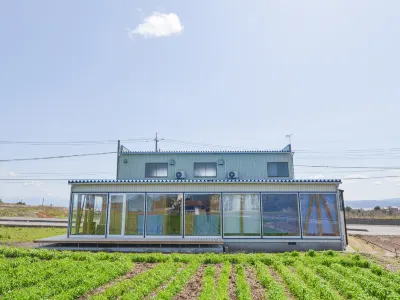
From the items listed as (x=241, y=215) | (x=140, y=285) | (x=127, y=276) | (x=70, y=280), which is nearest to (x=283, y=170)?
(x=241, y=215)

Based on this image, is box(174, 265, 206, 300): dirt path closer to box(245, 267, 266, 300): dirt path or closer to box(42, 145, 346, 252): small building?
box(245, 267, 266, 300): dirt path

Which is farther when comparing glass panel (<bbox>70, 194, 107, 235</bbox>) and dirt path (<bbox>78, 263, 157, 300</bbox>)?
glass panel (<bbox>70, 194, 107, 235</bbox>)

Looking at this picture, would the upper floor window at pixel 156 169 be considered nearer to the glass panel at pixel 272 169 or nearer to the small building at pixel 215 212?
the small building at pixel 215 212

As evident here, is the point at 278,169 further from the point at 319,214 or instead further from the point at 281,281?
the point at 281,281

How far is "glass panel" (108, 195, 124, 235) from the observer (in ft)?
44.3

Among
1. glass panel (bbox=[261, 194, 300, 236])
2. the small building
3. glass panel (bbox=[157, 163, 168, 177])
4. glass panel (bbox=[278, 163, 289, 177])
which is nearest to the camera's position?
the small building

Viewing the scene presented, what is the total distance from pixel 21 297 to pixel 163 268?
3539 mm

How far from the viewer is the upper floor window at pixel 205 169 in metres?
18.0

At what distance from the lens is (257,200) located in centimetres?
1354

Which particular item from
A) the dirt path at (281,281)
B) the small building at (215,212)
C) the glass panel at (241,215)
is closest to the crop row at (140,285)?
the dirt path at (281,281)

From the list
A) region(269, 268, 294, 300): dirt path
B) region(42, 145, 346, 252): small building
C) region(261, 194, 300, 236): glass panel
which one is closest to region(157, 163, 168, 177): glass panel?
region(42, 145, 346, 252): small building

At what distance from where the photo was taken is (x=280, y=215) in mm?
13320

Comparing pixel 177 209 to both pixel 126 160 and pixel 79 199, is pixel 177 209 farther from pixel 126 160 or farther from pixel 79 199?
pixel 126 160

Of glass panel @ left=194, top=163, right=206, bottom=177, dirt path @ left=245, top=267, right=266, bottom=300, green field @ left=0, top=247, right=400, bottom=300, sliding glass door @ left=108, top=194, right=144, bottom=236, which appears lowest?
dirt path @ left=245, top=267, right=266, bottom=300
